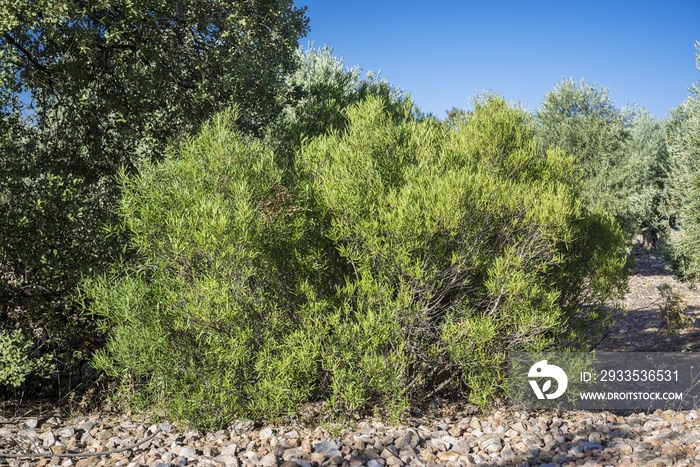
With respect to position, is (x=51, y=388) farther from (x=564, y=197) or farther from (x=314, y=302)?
(x=564, y=197)

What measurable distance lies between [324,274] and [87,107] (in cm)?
420

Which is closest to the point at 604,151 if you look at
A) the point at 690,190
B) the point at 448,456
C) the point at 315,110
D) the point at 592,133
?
the point at 592,133

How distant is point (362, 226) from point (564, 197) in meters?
2.55

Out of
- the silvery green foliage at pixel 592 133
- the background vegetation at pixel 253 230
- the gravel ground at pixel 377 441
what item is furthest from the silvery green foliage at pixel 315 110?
the silvery green foliage at pixel 592 133

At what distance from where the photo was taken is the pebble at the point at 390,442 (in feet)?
16.4

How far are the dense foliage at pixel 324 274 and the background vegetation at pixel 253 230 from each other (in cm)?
3

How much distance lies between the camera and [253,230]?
5.08m

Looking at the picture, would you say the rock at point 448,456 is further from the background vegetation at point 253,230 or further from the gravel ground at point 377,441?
the background vegetation at point 253,230

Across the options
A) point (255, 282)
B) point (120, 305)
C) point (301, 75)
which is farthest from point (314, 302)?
point (301, 75)

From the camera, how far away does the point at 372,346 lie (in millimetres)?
5230


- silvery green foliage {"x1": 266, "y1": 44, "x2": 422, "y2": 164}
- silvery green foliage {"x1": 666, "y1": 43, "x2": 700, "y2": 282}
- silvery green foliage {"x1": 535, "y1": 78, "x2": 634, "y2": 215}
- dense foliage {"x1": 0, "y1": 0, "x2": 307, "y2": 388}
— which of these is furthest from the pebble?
silvery green foliage {"x1": 535, "y1": 78, "x2": 634, "y2": 215}

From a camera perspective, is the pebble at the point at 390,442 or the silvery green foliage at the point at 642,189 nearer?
the pebble at the point at 390,442

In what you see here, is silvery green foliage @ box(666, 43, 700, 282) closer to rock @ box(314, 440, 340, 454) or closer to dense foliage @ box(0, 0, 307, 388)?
dense foliage @ box(0, 0, 307, 388)

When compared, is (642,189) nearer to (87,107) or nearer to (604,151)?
(604,151)
